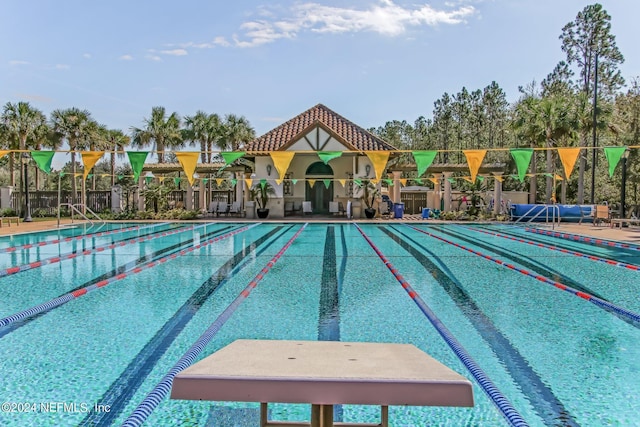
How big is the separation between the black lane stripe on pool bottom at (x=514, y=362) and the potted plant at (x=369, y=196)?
14.7 m

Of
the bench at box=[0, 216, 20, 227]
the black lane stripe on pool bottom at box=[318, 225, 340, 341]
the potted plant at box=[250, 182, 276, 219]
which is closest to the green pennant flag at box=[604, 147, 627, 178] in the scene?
the black lane stripe on pool bottom at box=[318, 225, 340, 341]

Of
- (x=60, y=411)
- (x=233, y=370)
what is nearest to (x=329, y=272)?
(x=60, y=411)

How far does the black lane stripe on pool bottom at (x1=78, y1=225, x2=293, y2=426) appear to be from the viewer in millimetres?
3262

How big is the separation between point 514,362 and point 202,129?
36643mm

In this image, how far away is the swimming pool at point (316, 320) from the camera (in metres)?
3.37

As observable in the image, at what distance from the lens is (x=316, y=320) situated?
5633 mm

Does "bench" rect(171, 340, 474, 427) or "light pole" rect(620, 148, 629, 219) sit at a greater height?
"light pole" rect(620, 148, 629, 219)

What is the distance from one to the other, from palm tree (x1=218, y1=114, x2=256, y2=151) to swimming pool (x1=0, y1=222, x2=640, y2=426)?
28.1 metres

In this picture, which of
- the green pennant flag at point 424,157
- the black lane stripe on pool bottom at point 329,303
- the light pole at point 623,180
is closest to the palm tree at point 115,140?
the green pennant flag at point 424,157

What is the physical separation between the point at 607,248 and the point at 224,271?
1074 cm

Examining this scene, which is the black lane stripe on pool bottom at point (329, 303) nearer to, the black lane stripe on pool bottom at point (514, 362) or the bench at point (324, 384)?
the black lane stripe on pool bottom at point (514, 362)

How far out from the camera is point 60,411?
3320 mm

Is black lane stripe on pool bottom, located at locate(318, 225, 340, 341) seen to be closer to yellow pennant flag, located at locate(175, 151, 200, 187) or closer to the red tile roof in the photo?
yellow pennant flag, located at locate(175, 151, 200, 187)

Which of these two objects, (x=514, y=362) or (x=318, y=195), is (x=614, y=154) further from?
(x=318, y=195)
